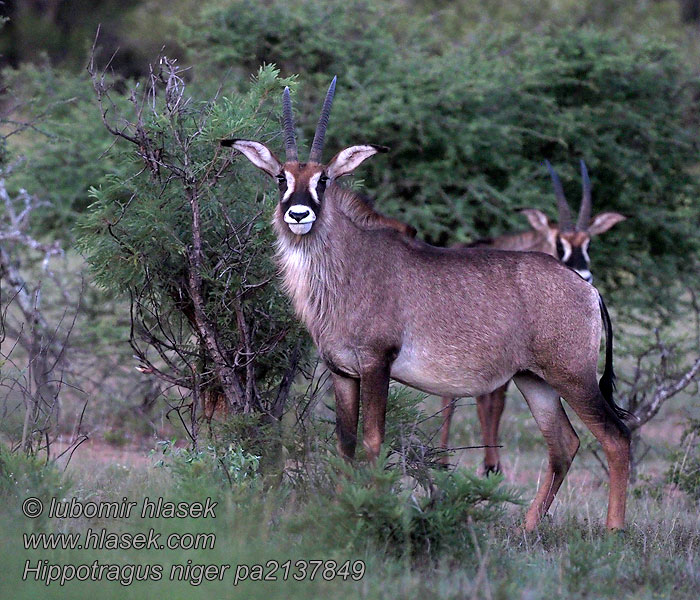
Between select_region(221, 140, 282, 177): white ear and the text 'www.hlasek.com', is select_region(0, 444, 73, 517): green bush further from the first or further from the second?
select_region(221, 140, 282, 177): white ear

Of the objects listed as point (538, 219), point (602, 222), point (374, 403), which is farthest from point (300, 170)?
point (602, 222)

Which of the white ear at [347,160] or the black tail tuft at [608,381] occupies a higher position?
the white ear at [347,160]

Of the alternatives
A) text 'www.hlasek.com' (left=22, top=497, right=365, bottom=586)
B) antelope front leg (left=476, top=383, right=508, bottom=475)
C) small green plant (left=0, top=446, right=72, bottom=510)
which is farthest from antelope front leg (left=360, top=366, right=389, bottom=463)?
antelope front leg (left=476, top=383, right=508, bottom=475)

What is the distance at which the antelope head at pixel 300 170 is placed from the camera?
621 centimetres

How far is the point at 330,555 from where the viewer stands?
195 inches

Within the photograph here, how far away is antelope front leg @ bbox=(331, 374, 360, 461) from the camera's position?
21.3 ft

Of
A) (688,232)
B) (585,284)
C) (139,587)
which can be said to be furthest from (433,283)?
(688,232)

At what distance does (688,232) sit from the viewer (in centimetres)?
1313

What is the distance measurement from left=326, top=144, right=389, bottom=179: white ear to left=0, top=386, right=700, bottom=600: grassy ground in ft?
7.14

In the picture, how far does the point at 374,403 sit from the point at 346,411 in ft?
1.36

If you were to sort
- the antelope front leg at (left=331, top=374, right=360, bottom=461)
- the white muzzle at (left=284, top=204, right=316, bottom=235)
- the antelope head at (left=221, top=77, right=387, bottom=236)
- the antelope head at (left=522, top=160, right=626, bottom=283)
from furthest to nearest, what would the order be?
the antelope head at (left=522, top=160, right=626, bottom=283)
the antelope front leg at (left=331, top=374, right=360, bottom=461)
the antelope head at (left=221, top=77, right=387, bottom=236)
the white muzzle at (left=284, top=204, right=316, bottom=235)

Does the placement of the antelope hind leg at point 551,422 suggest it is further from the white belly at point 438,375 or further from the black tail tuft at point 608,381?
the white belly at point 438,375

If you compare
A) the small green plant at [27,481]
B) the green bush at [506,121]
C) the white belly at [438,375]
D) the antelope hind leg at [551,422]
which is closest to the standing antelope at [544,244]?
the green bush at [506,121]

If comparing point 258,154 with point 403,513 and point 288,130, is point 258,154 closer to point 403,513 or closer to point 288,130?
point 288,130
